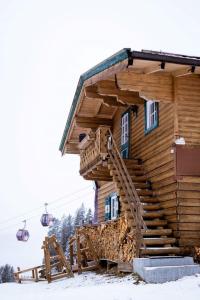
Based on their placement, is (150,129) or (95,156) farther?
(95,156)

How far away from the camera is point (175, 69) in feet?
45.4

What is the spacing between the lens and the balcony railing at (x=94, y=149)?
1556 centimetres

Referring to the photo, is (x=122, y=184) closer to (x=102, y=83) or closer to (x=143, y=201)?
(x=143, y=201)

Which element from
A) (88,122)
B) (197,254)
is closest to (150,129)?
(88,122)

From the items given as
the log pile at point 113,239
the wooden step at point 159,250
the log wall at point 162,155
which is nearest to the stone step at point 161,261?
the wooden step at point 159,250

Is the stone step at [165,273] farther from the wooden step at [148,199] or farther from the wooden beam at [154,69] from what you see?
the wooden beam at [154,69]

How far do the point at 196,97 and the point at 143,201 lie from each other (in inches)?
163

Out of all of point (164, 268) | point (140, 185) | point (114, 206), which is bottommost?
point (164, 268)

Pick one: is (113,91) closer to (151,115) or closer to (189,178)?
(151,115)

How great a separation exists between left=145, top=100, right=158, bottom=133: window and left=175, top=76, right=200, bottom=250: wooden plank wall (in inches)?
60.3

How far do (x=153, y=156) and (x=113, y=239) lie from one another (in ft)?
11.4

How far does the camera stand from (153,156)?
15281 millimetres

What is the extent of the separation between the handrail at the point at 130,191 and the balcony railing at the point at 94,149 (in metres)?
0.28

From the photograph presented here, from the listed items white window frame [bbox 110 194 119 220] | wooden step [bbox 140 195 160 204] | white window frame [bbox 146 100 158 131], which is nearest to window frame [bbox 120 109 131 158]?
white window frame [bbox 110 194 119 220]
